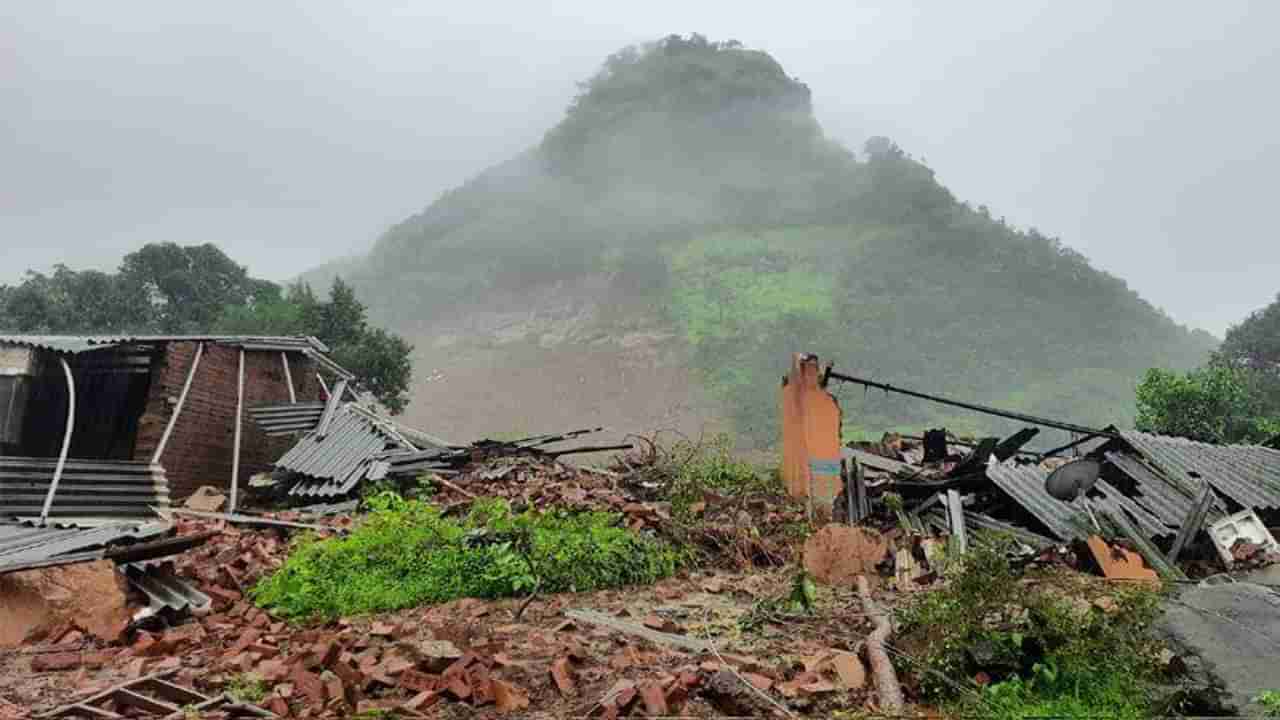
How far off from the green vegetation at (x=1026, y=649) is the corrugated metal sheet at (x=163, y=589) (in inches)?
224

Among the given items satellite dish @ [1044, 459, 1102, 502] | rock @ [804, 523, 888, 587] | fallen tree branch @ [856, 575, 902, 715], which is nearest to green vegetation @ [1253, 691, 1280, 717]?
fallen tree branch @ [856, 575, 902, 715]

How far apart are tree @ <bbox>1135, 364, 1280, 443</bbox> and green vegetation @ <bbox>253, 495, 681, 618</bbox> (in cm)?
1808

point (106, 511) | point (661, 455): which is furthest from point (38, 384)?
point (661, 455)

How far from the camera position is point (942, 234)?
217 feet

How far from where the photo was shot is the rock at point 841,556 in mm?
8273

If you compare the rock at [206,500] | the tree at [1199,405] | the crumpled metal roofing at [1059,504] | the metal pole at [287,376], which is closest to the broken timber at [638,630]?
the crumpled metal roofing at [1059,504]

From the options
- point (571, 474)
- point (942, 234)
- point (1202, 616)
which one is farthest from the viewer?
point (942, 234)

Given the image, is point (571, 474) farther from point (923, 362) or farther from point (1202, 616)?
point (923, 362)

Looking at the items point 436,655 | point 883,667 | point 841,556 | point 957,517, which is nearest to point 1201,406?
point 957,517

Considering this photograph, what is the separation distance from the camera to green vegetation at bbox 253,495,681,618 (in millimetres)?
7000

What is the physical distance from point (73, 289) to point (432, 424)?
1631 centimetres

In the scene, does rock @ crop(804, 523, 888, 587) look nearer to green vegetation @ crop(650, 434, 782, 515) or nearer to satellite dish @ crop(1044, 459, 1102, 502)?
green vegetation @ crop(650, 434, 782, 515)

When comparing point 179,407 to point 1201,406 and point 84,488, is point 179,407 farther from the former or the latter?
point 1201,406

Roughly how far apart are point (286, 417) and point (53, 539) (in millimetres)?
6378
